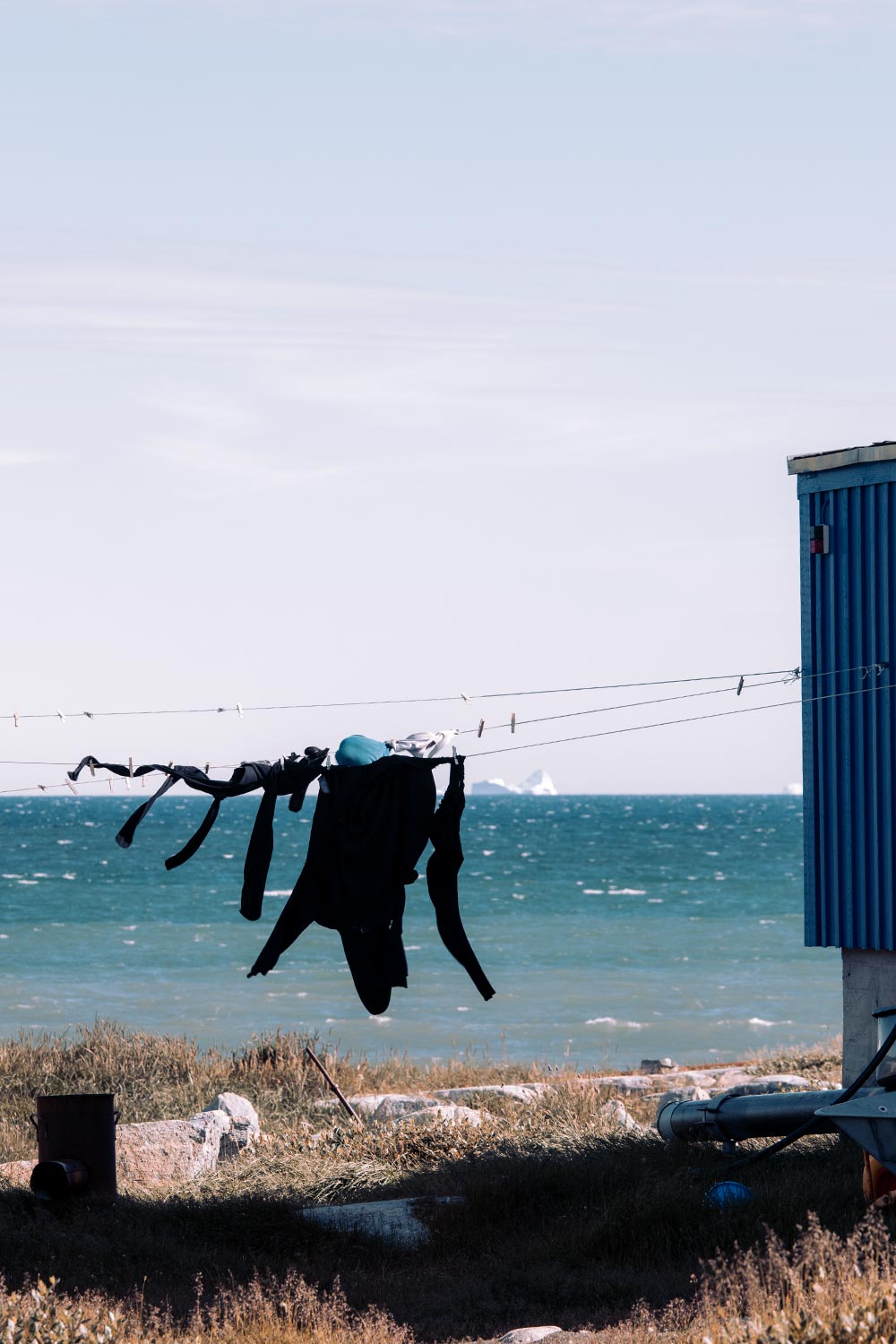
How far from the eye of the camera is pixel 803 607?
53.1ft

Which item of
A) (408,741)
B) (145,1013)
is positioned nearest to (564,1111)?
(408,741)

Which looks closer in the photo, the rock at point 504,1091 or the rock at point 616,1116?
the rock at point 616,1116

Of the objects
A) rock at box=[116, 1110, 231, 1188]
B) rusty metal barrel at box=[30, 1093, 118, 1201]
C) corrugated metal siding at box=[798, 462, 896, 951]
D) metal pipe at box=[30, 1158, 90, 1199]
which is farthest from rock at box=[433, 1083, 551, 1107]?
metal pipe at box=[30, 1158, 90, 1199]

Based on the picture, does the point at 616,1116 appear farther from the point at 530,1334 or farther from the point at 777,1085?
the point at 530,1334

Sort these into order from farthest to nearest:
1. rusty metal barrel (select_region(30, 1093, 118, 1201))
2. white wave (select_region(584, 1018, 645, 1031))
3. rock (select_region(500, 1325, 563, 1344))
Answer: white wave (select_region(584, 1018, 645, 1031)), rusty metal barrel (select_region(30, 1093, 118, 1201)), rock (select_region(500, 1325, 563, 1344))

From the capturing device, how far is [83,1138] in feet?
43.6

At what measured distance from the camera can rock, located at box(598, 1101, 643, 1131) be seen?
53.1ft

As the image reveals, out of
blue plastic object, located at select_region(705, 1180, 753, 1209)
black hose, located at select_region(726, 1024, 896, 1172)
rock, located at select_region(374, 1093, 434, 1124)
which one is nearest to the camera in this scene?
black hose, located at select_region(726, 1024, 896, 1172)

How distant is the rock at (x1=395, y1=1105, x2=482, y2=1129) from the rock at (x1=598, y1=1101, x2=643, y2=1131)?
1364 millimetres

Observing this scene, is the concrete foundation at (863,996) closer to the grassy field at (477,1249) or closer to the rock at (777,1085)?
the grassy field at (477,1249)

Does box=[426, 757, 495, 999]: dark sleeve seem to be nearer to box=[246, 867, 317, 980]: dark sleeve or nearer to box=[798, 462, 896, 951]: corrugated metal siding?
box=[246, 867, 317, 980]: dark sleeve

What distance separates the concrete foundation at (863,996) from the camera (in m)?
15.4

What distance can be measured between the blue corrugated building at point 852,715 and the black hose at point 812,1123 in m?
2.42

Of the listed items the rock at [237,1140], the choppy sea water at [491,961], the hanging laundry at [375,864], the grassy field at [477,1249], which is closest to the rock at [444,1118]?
the grassy field at [477,1249]
